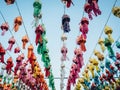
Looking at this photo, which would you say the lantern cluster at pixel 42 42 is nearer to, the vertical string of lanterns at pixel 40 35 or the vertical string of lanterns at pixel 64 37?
the vertical string of lanterns at pixel 40 35

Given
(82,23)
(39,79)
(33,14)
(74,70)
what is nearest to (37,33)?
(33,14)

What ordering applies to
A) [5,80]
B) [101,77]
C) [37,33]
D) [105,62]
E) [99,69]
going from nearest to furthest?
[37,33] < [105,62] < [99,69] < [101,77] < [5,80]

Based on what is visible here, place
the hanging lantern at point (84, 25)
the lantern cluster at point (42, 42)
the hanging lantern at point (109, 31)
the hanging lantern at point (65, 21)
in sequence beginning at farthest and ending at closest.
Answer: the hanging lantern at point (109, 31), the lantern cluster at point (42, 42), the hanging lantern at point (84, 25), the hanging lantern at point (65, 21)

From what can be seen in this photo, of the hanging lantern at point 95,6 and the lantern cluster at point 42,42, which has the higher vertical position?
the hanging lantern at point 95,6

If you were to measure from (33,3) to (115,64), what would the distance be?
6.95m

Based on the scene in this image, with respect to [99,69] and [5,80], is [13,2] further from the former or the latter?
[5,80]

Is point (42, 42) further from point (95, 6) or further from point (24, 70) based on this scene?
point (24, 70)

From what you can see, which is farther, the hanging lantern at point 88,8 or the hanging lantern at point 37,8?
the hanging lantern at point 37,8

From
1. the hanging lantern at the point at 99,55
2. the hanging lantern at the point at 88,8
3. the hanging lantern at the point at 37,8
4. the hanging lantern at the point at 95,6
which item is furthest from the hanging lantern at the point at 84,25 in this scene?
the hanging lantern at the point at 99,55

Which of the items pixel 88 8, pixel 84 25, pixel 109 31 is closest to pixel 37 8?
pixel 88 8

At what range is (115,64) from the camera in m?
13.4

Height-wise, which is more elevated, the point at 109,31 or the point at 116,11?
the point at 116,11

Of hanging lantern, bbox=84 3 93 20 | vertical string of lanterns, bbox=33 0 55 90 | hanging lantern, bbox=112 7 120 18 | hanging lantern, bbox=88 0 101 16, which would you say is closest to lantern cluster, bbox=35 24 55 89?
vertical string of lanterns, bbox=33 0 55 90

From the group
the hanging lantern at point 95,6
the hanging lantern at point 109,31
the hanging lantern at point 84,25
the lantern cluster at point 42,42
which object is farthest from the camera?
the hanging lantern at point 109,31
